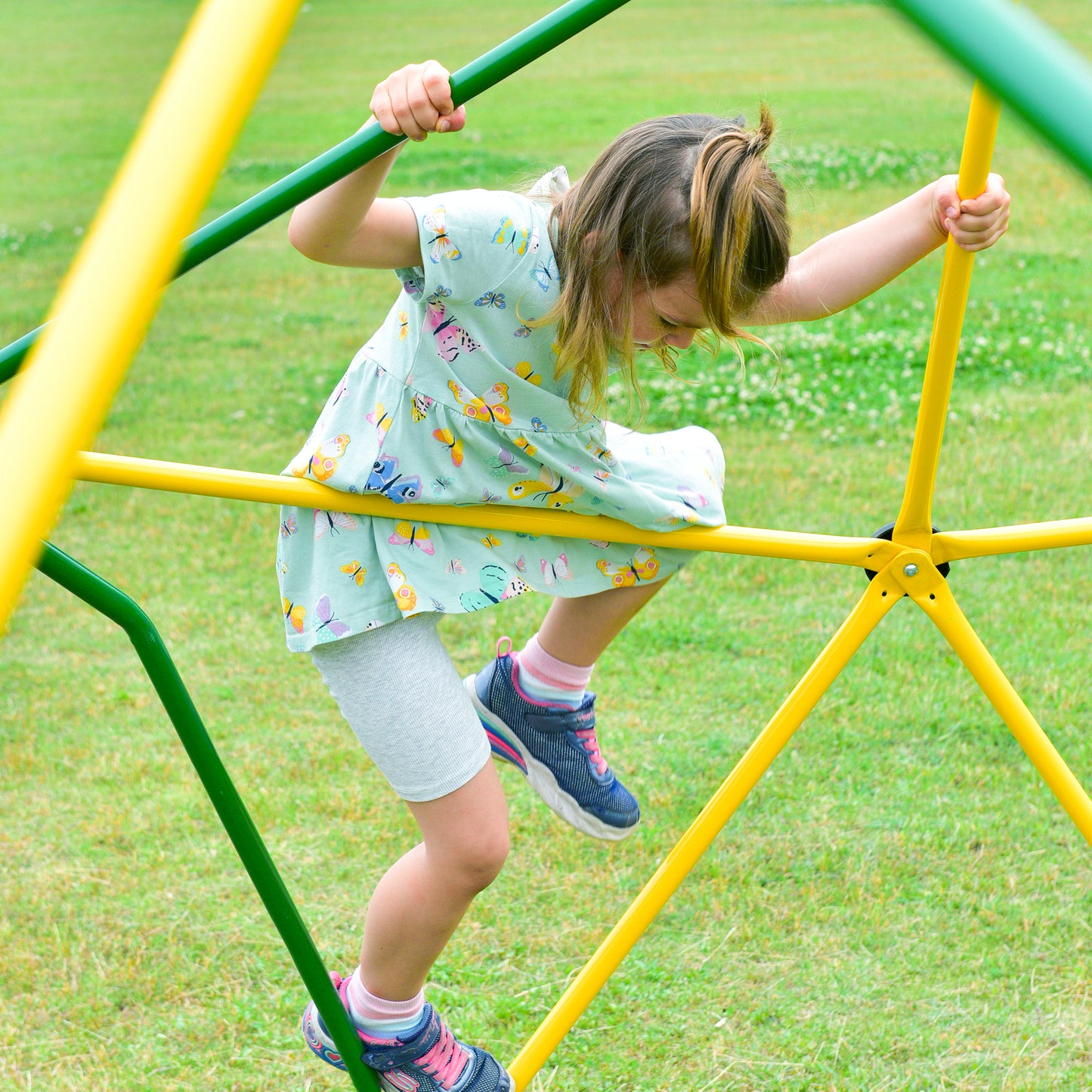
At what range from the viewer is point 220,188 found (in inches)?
356

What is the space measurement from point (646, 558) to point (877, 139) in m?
8.21

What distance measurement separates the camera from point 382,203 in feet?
5.03

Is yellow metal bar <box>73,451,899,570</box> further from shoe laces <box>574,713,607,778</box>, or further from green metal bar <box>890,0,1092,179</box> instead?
green metal bar <box>890,0,1092,179</box>

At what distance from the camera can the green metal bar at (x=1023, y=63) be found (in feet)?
2.32

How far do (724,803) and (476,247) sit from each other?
2.59 ft

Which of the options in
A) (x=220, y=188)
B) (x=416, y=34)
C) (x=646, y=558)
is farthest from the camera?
(x=416, y=34)

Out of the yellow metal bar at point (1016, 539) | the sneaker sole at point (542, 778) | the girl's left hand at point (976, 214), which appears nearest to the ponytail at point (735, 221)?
the girl's left hand at point (976, 214)

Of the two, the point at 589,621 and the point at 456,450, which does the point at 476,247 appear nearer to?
the point at 456,450

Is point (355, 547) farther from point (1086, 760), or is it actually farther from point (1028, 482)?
point (1028, 482)

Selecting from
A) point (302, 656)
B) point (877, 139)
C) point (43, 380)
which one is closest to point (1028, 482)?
point (302, 656)

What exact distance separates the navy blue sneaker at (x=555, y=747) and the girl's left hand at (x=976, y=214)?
2.97ft

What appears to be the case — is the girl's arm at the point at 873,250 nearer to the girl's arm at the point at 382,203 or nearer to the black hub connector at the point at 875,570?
the black hub connector at the point at 875,570

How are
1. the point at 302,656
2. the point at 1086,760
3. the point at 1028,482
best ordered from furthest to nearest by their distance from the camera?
the point at 1028,482
the point at 302,656
the point at 1086,760

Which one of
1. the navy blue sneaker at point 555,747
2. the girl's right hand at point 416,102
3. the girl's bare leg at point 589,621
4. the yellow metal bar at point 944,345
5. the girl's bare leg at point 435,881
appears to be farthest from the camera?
the navy blue sneaker at point 555,747
